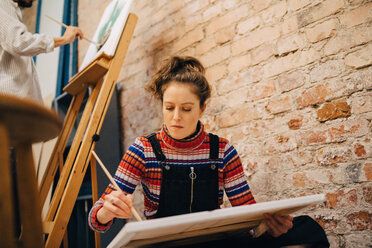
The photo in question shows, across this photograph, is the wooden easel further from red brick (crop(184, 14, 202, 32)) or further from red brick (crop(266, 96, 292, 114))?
red brick (crop(266, 96, 292, 114))

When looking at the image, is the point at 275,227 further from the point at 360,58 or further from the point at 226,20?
the point at 226,20

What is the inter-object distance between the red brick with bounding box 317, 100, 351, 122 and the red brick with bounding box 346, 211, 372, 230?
34 cm

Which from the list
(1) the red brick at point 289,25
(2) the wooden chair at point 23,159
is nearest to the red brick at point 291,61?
(1) the red brick at point 289,25

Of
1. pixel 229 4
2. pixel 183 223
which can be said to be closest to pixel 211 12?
pixel 229 4

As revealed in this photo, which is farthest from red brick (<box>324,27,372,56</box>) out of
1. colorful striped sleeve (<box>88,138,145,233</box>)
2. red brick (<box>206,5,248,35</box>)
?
colorful striped sleeve (<box>88,138,145,233</box>)

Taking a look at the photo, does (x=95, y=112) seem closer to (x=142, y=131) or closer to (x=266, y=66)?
(x=142, y=131)

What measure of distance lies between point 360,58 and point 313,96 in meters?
0.20

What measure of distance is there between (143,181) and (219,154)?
28 centimetres

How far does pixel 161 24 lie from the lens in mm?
1683

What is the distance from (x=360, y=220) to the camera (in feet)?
2.96

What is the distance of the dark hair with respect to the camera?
36.9 inches

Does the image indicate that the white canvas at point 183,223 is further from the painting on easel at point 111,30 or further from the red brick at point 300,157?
the painting on easel at point 111,30

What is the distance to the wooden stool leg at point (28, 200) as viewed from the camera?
375mm

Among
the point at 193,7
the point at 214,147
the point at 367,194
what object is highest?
the point at 193,7
